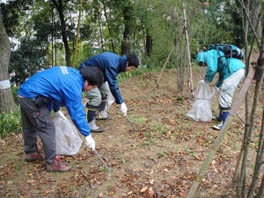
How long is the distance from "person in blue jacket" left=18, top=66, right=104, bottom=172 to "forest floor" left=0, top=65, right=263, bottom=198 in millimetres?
424

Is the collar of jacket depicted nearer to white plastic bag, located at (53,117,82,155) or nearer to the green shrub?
white plastic bag, located at (53,117,82,155)

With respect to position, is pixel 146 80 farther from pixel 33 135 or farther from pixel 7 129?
pixel 33 135

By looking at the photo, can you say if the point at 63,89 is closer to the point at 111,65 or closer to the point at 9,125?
the point at 111,65

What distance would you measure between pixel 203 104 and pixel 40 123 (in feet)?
10.1

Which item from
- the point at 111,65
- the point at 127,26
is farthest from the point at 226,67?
the point at 127,26

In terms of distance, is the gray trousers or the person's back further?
the person's back

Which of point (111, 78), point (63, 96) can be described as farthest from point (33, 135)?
→ point (111, 78)

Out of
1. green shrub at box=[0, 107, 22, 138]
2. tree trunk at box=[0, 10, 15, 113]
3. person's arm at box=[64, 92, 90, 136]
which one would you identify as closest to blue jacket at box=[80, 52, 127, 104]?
person's arm at box=[64, 92, 90, 136]

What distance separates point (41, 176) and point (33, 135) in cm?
54

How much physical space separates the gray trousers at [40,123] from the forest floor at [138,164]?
1.31ft

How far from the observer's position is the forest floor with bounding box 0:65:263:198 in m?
2.82

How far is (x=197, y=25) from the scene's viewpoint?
8297 millimetres

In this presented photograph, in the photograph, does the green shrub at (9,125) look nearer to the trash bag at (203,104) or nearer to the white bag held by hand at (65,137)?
the white bag held by hand at (65,137)

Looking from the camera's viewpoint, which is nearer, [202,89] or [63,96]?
[63,96]
